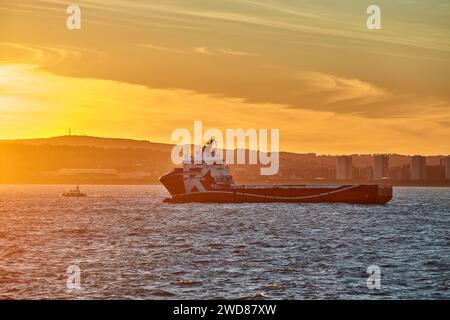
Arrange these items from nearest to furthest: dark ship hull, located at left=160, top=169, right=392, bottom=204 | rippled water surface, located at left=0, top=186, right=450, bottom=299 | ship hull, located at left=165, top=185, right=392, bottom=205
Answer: rippled water surface, located at left=0, top=186, right=450, bottom=299
dark ship hull, located at left=160, top=169, right=392, bottom=204
ship hull, located at left=165, top=185, right=392, bottom=205

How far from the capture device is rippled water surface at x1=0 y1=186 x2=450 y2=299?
96.4ft

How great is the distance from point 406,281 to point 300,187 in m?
80.1

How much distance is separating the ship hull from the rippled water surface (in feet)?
123

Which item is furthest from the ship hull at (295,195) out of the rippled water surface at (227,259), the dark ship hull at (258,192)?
the rippled water surface at (227,259)

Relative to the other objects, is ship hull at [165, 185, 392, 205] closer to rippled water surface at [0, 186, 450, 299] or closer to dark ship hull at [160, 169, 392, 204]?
dark ship hull at [160, 169, 392, 204]

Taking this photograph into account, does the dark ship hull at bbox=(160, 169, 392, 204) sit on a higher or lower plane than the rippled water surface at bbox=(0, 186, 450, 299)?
higher

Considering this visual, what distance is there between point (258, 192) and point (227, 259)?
7243 cm

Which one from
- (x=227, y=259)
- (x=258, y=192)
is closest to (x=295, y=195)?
(x=258, y=192)

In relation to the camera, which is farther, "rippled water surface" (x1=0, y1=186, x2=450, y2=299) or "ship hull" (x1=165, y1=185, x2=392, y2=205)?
"ship hull" (x1=165, y1=185, x2=392, y2=205)

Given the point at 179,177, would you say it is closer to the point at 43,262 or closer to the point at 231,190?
the point at 231,190

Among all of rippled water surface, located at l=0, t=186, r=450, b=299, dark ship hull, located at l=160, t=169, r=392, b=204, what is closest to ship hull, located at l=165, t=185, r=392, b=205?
dark ship hull, located at l=160, t=169, r=392, b=204

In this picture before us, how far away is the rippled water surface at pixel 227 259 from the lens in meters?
29.4
